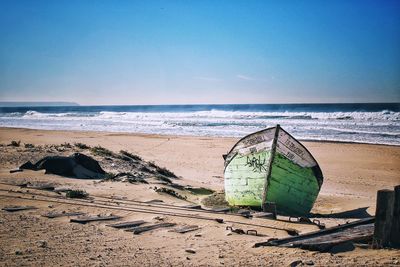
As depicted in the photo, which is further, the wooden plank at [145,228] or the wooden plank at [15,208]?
the wooden plank at [15,208]

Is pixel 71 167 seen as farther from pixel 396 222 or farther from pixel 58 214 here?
pixel 396 222

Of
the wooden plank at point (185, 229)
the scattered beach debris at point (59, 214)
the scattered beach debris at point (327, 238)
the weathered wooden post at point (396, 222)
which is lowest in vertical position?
the wooden plank at point (185, 229)

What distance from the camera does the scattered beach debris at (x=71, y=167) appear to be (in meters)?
9.52

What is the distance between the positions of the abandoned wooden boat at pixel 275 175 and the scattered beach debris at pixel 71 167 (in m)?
3.83

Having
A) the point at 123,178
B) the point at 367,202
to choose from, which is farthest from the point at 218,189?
the point at 367,202

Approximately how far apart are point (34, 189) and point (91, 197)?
4.31 ft

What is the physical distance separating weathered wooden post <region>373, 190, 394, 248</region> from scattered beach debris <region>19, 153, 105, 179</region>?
7.12 metres

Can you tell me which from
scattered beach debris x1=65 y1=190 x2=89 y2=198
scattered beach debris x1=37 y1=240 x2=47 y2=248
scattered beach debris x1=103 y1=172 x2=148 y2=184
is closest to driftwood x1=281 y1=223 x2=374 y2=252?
scattered beach debris x1=37 y1=240 x2=47 y2=248

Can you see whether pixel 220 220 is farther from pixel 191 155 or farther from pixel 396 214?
pixel 191 155

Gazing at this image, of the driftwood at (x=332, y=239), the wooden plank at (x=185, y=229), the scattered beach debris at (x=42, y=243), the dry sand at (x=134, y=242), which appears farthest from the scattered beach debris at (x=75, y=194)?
the driftwood at (x=332, y=239)

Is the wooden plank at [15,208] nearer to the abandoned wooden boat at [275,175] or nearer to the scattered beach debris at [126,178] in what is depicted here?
the scattered beach debris at [126,178]

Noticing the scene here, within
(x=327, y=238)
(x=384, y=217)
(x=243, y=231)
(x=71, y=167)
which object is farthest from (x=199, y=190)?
(x=384, y=217)

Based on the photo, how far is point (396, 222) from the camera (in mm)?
4250

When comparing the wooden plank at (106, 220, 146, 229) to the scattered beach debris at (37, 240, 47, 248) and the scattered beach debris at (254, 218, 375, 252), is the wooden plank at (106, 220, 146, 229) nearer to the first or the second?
the scattered beach debris at (37, 240, 47, 248)
